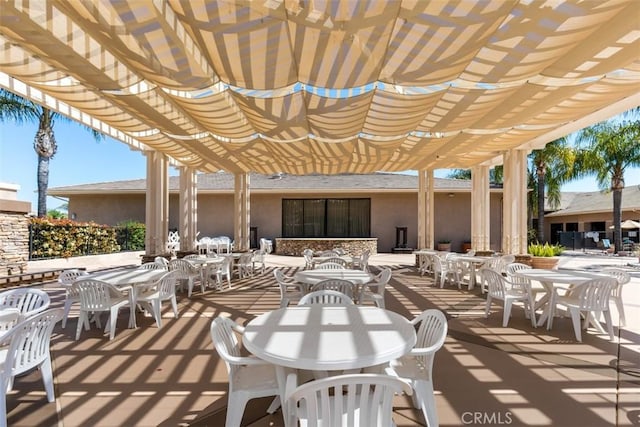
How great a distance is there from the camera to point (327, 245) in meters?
16.1

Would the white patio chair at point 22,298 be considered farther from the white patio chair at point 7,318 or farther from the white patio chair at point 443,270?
the white patio chair at point 443,270

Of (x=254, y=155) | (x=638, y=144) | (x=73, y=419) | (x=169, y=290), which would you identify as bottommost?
(x=73, y=419)

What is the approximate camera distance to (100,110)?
18.9 feet

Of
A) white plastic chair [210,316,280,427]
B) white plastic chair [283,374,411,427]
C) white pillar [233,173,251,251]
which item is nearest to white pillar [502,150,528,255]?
white pillar [233,173,251,251]

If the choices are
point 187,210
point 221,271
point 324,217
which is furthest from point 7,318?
point 324,217

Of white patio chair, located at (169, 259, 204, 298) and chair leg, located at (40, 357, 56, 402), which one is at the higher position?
white patio chair, located at (169, 259, 204, 298)

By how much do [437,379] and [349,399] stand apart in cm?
207

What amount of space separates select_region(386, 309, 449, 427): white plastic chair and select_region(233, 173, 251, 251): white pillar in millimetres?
9954

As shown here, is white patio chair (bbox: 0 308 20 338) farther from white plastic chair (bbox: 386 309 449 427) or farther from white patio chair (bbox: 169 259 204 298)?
white patio chair (bbox: 169 259 204 298)

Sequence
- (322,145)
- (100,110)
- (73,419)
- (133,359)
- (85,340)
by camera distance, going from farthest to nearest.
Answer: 1. (322,145)
2. (100,110)
3. (85,340)
4. (133,359)
5. (73,419)

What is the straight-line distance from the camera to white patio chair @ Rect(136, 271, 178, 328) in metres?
4.97

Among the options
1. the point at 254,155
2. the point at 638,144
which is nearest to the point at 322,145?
the point at 254,155

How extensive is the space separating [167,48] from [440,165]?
9730mm

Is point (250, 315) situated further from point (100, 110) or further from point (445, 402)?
point (100, 110)
